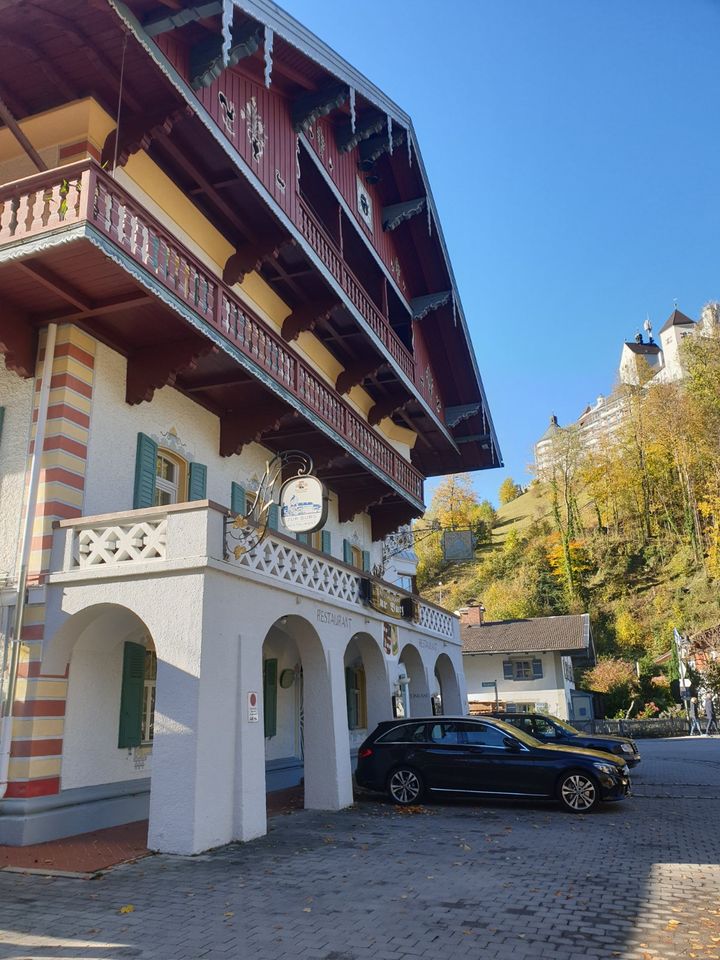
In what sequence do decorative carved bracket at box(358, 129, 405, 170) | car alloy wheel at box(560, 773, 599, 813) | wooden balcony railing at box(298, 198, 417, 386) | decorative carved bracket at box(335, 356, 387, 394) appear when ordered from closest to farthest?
car alloy wheel at box(560, 773, 599, 813) → wooden balcony railing at box(298, 198, 417, 386) → decorative carved bracket at box(358, 129, 405, 170) → decorative carved bracket at box(335, 356, 387, 394)

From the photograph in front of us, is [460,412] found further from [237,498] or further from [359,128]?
[237,498]

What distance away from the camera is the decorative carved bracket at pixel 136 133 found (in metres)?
11.2

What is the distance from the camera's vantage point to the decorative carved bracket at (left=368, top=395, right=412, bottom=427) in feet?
71.8

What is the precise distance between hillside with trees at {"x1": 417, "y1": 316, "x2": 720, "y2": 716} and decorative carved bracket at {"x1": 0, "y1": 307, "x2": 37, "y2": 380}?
48014mm

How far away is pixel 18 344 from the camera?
11008 millimetres

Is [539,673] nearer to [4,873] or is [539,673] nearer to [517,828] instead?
[517,828]

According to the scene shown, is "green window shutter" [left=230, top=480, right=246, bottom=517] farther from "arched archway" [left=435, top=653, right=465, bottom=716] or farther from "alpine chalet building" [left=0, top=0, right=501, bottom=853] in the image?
"arched archway" [left=435, top=653, right=465, bottom=716]

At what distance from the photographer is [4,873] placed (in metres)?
8.09

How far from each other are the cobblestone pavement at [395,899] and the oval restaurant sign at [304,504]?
4349mm

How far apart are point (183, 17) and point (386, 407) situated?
12.9m

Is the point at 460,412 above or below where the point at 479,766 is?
above

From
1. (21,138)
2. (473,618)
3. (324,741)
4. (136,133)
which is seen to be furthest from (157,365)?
(473,618)

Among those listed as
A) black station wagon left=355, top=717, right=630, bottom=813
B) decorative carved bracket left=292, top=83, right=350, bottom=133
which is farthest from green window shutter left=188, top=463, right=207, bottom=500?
decorative carved bracket left=292, top=83, right=350, bottom=133

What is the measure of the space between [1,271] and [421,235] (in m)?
14.2
